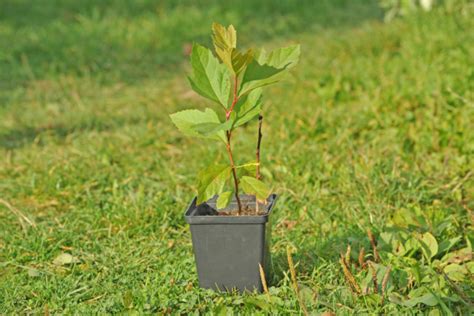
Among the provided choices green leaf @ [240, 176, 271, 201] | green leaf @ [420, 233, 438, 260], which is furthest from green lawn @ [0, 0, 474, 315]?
green leaf @ [240, 176, 271, 201]

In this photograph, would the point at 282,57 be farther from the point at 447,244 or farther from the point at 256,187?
the point at 447,244

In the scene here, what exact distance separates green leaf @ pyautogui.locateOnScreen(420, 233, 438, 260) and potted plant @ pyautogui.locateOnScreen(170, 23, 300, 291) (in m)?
0.61

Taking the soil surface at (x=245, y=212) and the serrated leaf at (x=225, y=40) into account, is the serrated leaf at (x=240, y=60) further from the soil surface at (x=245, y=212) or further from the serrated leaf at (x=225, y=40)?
the soil surface at (x=245, y=212)

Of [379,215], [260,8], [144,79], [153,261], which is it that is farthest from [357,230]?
[260,8]

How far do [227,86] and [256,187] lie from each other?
34 cm

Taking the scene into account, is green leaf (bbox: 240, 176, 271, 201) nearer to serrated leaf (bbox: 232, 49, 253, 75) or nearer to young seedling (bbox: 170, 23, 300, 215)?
young seedling (bbox: 170, 23, 300, 215)

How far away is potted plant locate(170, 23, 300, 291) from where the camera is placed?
244cm

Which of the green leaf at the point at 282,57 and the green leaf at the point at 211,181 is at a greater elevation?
the green leaf at the point at 282,57

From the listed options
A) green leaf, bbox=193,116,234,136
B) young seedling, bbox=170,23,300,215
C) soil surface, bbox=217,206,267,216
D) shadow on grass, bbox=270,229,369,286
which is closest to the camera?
green leaf, bbox=193,116,234,136

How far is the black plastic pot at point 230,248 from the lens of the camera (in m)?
2.50

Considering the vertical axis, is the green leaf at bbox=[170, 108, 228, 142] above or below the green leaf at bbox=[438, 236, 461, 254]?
A: above

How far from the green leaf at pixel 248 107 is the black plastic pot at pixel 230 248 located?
32 cm

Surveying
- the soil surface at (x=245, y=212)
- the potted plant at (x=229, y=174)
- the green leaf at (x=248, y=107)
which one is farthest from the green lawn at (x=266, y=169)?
the green leaf at (x=248, y=107)

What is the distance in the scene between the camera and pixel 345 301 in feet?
8.21
